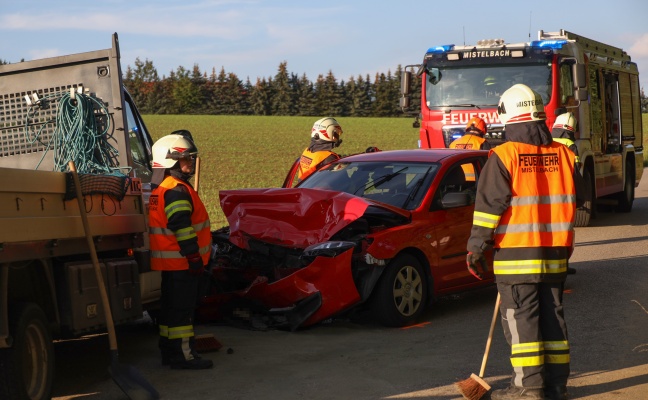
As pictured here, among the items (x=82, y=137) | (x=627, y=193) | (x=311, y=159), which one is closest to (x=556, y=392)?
(x=82, y=137)

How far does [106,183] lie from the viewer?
6.90m

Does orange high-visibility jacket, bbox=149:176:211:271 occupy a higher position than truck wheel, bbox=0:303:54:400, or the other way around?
orange high-visibility jacket, bbox=149:176:211:271

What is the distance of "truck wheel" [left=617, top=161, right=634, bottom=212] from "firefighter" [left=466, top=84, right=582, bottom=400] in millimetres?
14170

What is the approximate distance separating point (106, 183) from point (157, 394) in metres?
1.51

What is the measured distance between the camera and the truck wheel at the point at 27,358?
5.68 m

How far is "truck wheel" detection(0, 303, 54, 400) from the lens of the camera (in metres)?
5.68

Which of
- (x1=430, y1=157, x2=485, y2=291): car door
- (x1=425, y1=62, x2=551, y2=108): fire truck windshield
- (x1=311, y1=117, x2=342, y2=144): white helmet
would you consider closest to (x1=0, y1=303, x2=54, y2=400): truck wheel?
(x1=430, y1=157, x2=485, y2=291): car door

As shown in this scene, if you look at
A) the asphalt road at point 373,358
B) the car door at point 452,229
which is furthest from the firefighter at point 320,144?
the asphalt road at point 373,358

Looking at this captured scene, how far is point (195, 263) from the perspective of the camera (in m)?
7.27

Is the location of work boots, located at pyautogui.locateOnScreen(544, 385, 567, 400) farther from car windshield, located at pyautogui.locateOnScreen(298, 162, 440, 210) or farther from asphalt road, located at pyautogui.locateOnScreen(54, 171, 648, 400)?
car windshield, located at pyautogui.locateOnScreen(298, 162, 440, 210)

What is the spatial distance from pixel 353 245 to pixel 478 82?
8.83 meters

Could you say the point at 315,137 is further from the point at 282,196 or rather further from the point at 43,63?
the point at 43,63

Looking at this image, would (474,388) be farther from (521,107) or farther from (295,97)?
(295,97)

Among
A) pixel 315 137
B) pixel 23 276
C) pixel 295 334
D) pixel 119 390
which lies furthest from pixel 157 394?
pixel 315 137
